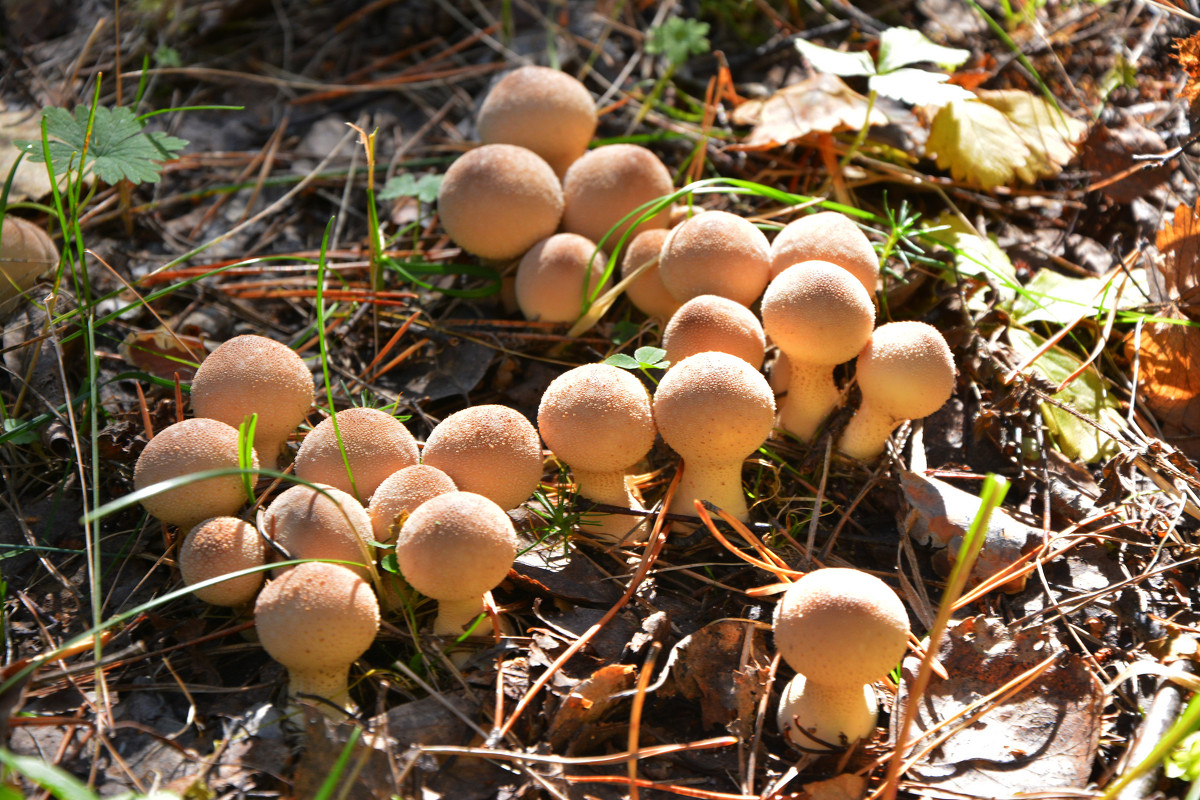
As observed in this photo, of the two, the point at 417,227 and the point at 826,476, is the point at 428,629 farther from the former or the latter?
the point at 417,227

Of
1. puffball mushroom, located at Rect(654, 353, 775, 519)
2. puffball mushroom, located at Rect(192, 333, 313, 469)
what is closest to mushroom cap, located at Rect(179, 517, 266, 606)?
puffball mushroom, located at Rect(192, 333, 313, 469)

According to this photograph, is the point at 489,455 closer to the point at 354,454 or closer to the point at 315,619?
the point at 354,454

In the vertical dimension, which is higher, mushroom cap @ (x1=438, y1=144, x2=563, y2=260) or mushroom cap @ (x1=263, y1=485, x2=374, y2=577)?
mushroom cap @ (x1=438, y1=144, x2=563, y2=260)

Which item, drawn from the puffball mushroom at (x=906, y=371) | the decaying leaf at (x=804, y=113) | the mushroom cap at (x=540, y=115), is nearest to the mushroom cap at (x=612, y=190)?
the mushroom cap at (x=540, y=115)

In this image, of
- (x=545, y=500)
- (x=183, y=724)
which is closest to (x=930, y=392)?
(x=545, y=500)

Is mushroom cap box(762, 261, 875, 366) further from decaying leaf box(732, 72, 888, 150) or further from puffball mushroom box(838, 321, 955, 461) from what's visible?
decaying leaf box(732, 72, 888, 150)

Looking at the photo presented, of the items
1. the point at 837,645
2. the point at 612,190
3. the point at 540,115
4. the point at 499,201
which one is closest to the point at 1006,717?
the point at 837,645
